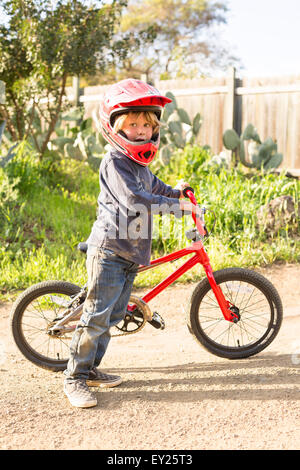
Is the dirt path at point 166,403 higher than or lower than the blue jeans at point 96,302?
lower

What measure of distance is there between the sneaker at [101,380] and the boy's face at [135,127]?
1332 mm

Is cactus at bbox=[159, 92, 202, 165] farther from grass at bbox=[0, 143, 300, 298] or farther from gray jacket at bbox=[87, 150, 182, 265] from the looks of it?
gray jacket at bbox=[87, 150, 182, 265]

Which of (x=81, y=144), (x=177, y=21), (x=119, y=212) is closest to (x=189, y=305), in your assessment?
(x=119, y=212)

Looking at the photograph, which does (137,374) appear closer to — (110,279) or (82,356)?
(82,356)

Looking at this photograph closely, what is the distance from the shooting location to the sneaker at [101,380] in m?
3.19

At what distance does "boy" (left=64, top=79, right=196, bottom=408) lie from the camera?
2.81 m

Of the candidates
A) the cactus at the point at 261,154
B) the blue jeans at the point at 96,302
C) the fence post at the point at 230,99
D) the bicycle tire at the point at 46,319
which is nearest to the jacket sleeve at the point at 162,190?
the blue jeans at the point at 96,302

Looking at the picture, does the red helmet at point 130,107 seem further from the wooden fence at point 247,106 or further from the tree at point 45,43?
the wooden fence at point 247,106

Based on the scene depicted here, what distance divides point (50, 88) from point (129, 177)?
637cm

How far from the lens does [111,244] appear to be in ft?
9.53

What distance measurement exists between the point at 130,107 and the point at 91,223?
4.18 m

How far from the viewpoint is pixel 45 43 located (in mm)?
8227

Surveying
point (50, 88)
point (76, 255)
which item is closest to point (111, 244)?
point (76, 255)

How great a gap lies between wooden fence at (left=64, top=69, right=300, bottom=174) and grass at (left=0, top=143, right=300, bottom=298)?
6.30ft
